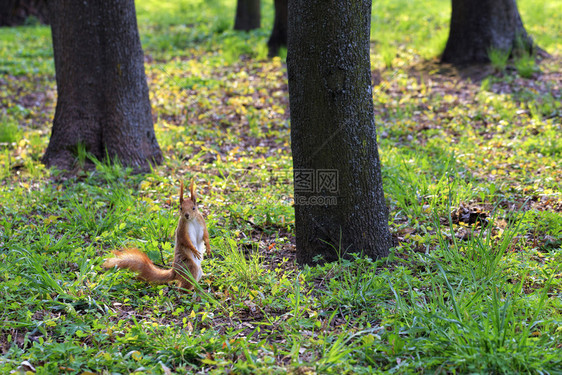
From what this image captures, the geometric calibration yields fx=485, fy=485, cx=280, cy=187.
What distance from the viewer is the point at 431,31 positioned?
10.5 metres

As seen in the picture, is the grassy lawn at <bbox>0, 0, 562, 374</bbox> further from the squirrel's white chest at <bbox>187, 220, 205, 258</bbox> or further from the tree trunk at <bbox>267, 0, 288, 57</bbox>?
→ the tree trunk at <bbox>267, 0, 288, 57</bbox>

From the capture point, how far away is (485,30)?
7.96 m

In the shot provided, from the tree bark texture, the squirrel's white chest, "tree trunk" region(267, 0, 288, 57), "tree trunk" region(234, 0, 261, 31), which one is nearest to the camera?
the squirrel's white chest

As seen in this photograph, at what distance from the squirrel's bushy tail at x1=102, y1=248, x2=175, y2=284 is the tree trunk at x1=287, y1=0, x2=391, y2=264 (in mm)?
997

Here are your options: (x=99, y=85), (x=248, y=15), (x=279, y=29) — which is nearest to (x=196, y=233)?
(x=99, y=85)

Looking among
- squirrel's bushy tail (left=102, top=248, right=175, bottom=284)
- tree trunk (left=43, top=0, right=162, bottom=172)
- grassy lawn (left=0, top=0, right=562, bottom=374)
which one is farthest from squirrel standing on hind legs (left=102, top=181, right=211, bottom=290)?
tree trunk (left=43, top=0, right=162, bottom=172)

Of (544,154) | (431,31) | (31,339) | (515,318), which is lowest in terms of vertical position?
(31,339)

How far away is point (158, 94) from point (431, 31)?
20.2ft

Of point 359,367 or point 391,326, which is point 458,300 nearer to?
point 391,326

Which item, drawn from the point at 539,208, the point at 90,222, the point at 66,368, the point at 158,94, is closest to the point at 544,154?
the point at 539,208

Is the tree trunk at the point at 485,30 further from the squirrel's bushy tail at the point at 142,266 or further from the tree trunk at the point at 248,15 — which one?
the squirrel's bushy tail at the point at 142,266

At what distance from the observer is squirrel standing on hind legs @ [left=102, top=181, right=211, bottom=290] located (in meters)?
3.27

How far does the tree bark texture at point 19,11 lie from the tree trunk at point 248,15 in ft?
23.9

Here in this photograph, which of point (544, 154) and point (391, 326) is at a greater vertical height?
point (544, 154)
